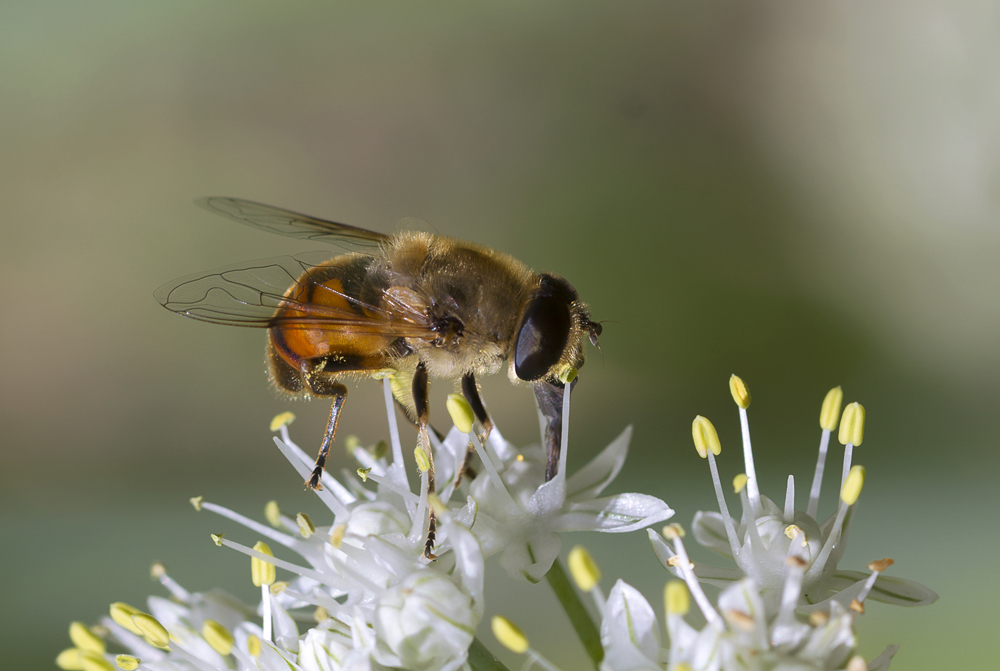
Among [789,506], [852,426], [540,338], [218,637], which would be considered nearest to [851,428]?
[852,426]

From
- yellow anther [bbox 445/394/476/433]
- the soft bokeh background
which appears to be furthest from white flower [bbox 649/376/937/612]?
the soft bokeh background

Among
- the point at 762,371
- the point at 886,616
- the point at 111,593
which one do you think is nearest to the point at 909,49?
the point at 762,371

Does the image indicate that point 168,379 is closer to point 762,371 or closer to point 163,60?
point 163,60

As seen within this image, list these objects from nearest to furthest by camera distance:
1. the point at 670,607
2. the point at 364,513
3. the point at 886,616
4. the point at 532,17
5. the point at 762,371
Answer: the point at 670,607, the point at 364,513, the point at 886,616, the point at 762,371, the point at 532,17

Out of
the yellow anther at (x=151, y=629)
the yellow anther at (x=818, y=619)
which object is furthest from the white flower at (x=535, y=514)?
the yellow anther at (x=151, y=629)

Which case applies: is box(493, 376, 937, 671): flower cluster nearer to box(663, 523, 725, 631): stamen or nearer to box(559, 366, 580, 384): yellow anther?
box(663, 523, 725, 631): stamen
